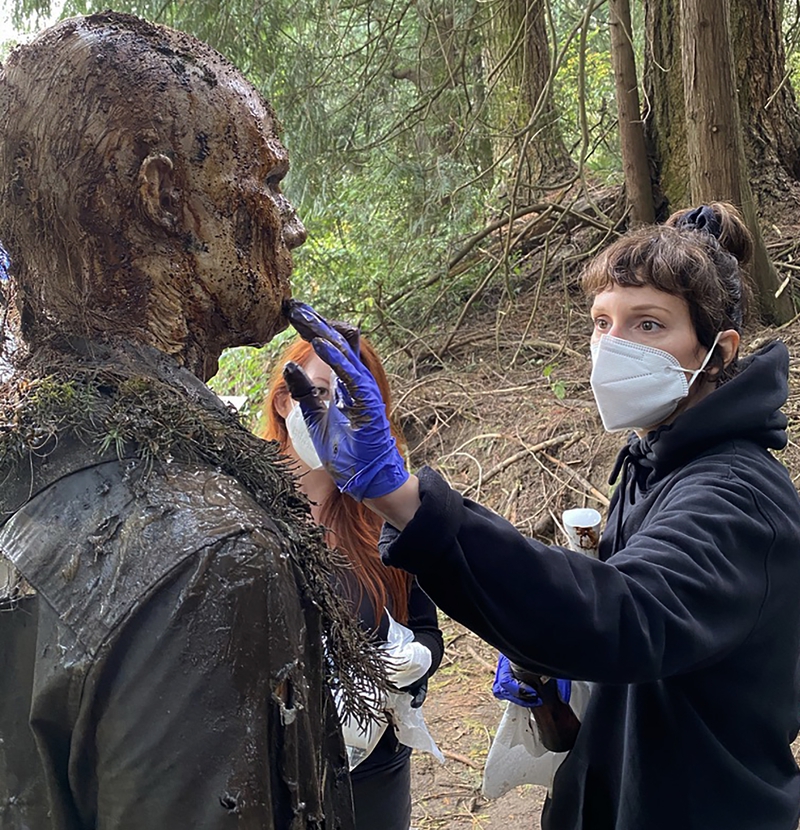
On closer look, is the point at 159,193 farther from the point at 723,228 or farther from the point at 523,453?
the point at 523,453

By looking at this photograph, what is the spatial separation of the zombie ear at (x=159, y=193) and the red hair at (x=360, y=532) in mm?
990

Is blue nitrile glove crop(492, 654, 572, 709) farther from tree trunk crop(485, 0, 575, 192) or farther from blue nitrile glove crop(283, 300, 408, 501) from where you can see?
tree trunk crop(485, 0, 575, 192)

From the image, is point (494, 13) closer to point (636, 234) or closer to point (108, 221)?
point (636, 234)

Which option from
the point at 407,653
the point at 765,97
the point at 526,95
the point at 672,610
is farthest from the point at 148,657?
the point at 526,95

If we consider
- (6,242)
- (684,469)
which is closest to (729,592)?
(684,469)

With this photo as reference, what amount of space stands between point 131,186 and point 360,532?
1.37 meters

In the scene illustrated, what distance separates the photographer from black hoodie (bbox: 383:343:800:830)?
144 cm

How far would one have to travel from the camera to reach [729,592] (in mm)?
1570

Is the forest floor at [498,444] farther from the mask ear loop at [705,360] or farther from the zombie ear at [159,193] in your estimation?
the zombie ear at [159,193]

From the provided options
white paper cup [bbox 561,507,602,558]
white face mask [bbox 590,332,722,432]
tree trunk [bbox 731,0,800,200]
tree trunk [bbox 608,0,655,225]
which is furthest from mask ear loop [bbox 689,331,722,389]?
tree trunk [bbox 731,0,800,200]

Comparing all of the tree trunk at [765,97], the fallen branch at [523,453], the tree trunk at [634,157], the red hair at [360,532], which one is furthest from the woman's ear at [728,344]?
the tree trunk at [765,97]

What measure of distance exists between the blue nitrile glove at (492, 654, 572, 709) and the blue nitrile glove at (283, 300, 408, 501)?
0.98 metres

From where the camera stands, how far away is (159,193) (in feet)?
4.37

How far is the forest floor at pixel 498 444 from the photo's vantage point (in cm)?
412
